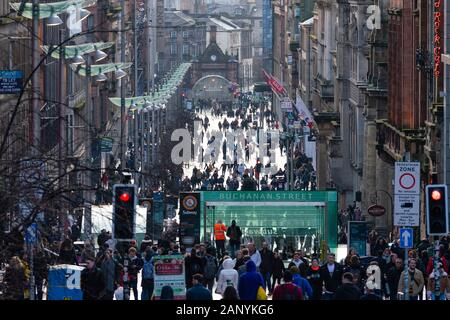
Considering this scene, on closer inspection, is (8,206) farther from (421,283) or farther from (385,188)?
(385,188)

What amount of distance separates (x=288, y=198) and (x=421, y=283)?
14796 mm

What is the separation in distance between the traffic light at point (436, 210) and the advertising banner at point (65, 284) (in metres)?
5.41

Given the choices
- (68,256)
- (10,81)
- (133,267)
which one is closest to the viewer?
(68,256)

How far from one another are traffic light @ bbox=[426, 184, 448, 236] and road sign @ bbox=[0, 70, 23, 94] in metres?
7.68

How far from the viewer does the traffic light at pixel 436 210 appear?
3234 cm

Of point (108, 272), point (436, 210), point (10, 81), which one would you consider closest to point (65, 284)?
point (108, 272)

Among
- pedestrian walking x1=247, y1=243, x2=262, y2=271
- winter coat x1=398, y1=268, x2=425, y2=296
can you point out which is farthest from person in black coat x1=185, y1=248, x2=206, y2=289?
winter coat x1=398, y1=268, x2=425, y2=296

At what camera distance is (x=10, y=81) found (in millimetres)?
36594

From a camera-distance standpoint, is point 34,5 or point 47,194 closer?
point 47,194

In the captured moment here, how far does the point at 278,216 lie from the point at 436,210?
1684 cm

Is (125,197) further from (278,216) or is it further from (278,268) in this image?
(278,216)

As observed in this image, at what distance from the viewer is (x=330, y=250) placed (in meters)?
47.4
